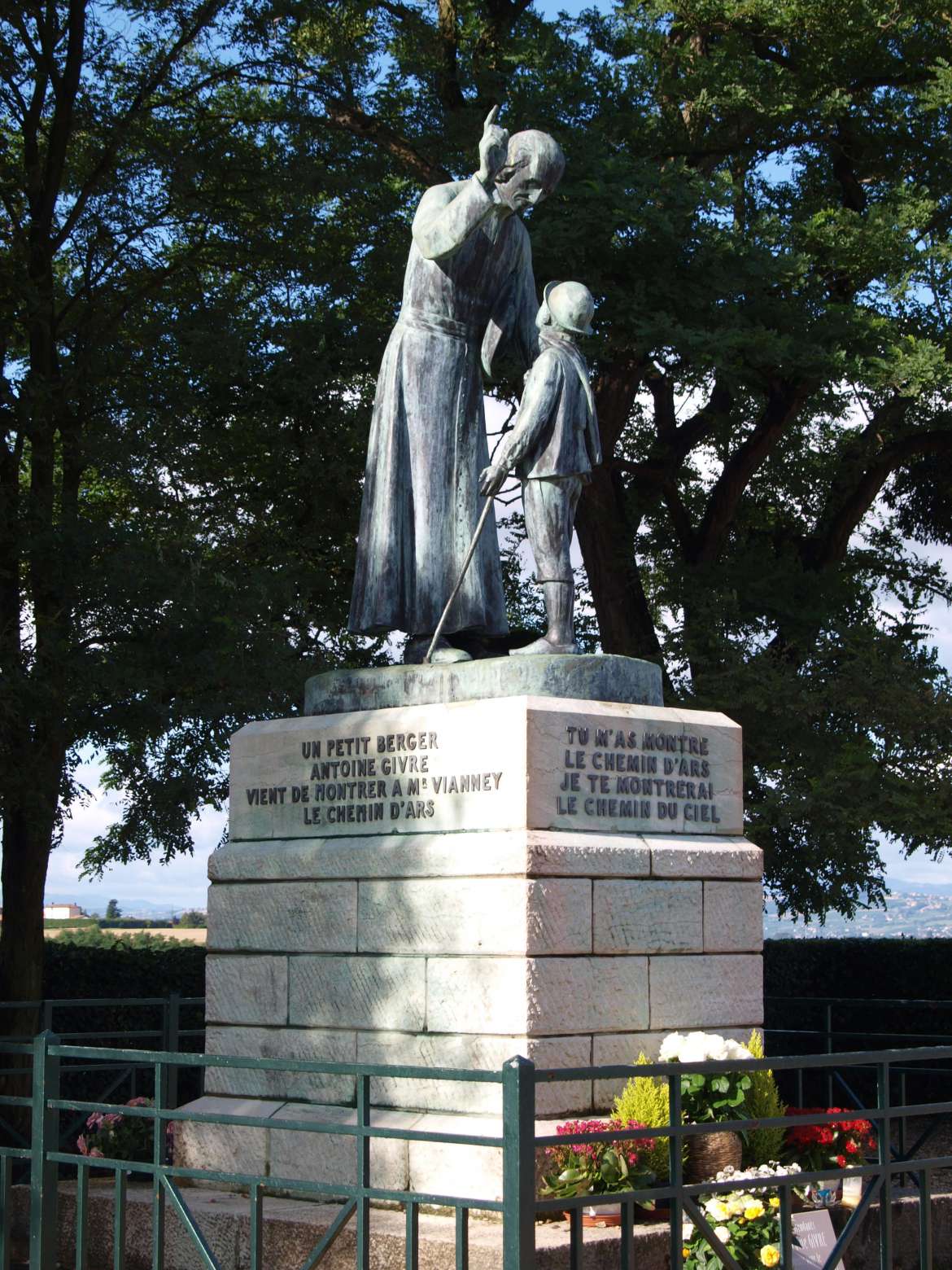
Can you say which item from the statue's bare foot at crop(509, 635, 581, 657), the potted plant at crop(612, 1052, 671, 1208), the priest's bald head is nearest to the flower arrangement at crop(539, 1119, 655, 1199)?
the potted plant at crop(612, 1052, 671, 1208)

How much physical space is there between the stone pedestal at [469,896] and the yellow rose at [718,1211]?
720mm

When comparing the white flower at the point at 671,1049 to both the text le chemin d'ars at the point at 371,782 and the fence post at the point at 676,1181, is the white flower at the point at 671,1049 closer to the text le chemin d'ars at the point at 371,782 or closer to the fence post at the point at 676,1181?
the text le chemin d'ars at the point at 371,782

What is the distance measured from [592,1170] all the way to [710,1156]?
665 millimetres

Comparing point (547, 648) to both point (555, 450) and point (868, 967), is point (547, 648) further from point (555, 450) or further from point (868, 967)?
point (868, 967)

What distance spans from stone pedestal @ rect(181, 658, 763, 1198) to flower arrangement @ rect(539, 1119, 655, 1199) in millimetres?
284

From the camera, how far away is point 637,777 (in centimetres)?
807

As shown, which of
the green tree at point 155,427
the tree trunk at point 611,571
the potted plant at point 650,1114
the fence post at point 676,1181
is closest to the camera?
the fence post at point 676,1181

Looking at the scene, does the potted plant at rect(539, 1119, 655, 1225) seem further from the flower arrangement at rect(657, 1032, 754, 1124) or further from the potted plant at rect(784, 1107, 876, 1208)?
the potted plant at rect(784, 1107, 876, 1208)

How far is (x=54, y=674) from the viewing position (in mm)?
14875

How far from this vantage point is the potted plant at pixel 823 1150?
25.1ft

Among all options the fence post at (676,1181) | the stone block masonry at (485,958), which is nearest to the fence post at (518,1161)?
the fence post at (676,1181)

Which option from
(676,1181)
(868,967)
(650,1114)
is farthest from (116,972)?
(676,1181)

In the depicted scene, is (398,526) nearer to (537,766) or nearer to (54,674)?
(537,766)

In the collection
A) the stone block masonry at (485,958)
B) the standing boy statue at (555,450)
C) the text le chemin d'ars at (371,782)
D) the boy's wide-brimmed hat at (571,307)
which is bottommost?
the stone block masonry at (485,958)
